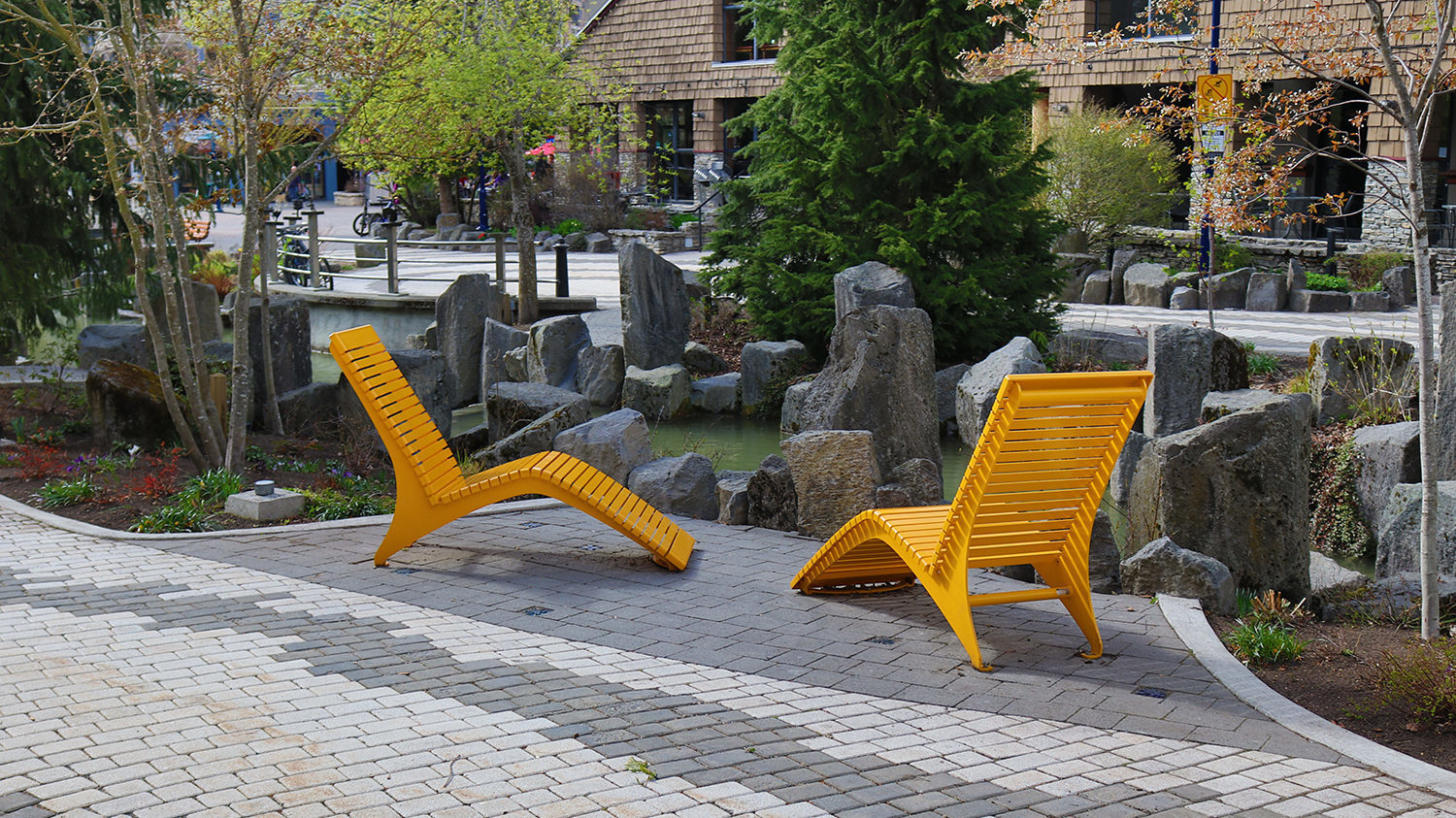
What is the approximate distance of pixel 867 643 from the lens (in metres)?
5.62

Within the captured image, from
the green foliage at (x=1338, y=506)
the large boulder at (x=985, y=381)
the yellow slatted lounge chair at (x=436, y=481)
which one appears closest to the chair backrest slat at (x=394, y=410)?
the yellow slatted lounge chair at (x=436, y=481)

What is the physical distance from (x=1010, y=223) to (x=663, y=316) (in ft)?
13.6

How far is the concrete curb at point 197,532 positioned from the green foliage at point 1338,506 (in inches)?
219

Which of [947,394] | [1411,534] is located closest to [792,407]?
[947,394]

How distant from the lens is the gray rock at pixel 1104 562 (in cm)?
688

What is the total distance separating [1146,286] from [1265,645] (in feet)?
51.5

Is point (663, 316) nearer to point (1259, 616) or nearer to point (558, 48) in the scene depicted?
point (558, 48)

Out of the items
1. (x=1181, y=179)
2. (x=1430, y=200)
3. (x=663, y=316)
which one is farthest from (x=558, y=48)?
(x=1430, y=200)

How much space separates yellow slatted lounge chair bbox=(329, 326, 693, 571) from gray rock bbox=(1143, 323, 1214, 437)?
5.85 metres

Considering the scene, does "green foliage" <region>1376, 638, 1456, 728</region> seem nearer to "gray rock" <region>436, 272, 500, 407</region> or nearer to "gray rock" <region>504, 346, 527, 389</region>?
"gray rock" <region>504, 346, 527, 389</region>

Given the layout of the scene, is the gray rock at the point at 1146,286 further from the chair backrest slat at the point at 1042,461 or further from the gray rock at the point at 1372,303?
the chair backrest slat at the point at 1042,461

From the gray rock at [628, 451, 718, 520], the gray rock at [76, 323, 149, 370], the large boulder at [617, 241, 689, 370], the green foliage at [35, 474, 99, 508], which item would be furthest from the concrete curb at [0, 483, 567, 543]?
the large boulder at [617, 241, 689, 370]

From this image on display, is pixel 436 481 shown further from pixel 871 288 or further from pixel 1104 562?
pixel 871 288

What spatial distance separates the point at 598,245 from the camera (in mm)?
29859
